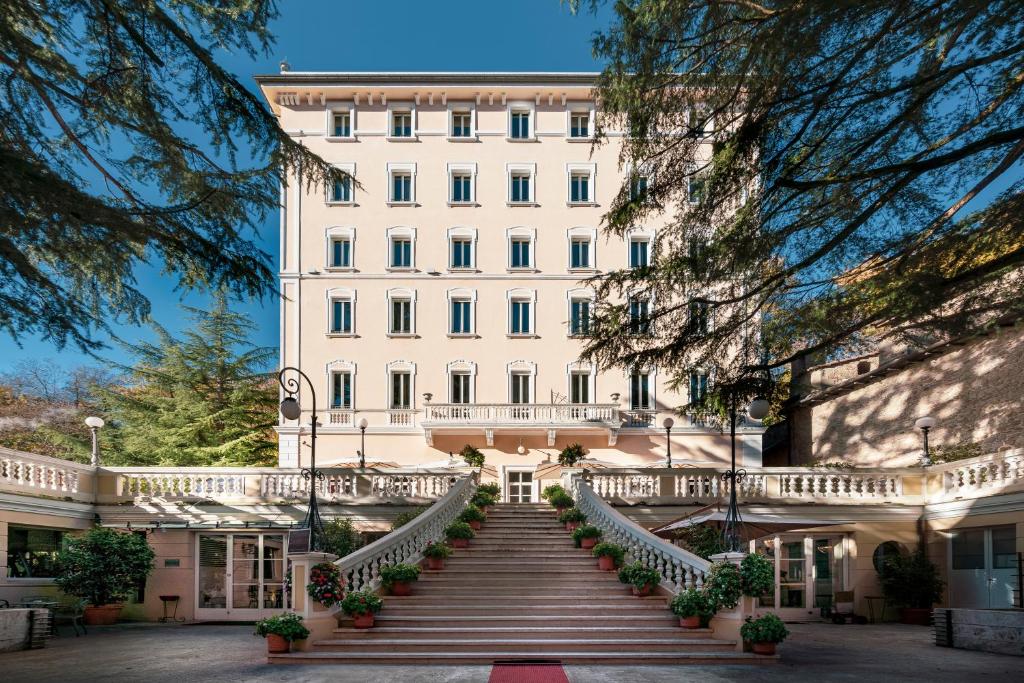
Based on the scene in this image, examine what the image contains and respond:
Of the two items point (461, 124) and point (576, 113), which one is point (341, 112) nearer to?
point (461, 124)

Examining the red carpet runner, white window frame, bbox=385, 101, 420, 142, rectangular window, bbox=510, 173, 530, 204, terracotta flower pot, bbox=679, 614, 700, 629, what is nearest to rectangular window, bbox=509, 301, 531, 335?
rectangular window, bbox=510, 173, 530, 204

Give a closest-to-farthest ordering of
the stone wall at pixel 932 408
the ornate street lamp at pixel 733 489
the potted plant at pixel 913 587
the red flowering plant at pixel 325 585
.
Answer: the ornate street lamp at pixel 733 489 → the red flowering plant at pixel 325 585 → the potted plant at pixel 913 587 → the stone wall at pixel 932 408

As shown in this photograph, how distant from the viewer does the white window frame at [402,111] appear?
94.8ft

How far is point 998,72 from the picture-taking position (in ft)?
27.3

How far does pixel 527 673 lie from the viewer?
9.41m

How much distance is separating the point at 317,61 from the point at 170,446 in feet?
48.6

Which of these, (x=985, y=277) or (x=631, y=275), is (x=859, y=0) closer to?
(x=985, y=277)

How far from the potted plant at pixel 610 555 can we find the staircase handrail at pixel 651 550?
0.19 m

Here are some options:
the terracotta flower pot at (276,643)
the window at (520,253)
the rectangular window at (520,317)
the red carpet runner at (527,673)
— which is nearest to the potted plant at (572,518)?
the red carpet runner at (527,673)

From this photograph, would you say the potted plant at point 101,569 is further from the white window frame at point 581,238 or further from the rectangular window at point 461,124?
the rectangular window at point 461,124

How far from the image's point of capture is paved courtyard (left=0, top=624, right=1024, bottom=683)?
30.0 ft

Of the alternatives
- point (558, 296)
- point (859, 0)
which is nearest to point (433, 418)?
point (558, 296)

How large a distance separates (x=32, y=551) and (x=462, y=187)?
17.5m

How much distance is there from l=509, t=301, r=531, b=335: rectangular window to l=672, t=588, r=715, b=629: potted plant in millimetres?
17395
